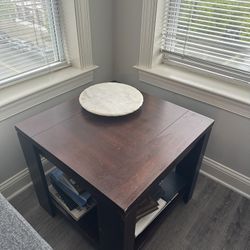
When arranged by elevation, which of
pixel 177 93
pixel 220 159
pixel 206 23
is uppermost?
pixel 206 23

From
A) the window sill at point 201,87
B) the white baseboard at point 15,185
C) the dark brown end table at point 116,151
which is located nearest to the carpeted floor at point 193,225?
the white baseboard at point 15,185

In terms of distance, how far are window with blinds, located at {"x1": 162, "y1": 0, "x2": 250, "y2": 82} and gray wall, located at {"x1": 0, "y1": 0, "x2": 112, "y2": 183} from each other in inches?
15.1

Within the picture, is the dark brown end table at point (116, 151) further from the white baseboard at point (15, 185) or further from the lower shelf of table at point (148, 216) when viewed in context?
the white baseboard at point (15, 185)

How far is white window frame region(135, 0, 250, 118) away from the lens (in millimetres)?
1315

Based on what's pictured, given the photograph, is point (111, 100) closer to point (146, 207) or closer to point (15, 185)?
point (146, 207)

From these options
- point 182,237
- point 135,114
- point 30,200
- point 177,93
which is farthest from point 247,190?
point 30,200

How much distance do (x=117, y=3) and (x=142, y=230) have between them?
1.33 m

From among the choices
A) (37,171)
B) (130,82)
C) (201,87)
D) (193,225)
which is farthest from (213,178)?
(37,171)

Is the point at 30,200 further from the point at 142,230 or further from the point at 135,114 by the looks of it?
the point at 135,114

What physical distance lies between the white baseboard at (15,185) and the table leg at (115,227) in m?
0.77

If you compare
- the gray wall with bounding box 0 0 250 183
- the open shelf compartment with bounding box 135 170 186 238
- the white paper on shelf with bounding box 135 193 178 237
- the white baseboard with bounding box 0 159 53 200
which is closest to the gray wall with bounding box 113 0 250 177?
the gray wall with bounding box 0 0 250 183

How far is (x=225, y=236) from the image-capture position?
1.29 meters

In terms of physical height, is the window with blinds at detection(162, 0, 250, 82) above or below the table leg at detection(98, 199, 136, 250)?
above

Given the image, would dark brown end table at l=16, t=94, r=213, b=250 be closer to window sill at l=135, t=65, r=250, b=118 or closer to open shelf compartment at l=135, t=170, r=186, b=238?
open shelf compartment at l=135, t=170, r=186, b=238
